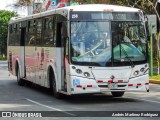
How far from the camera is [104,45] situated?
15.0m

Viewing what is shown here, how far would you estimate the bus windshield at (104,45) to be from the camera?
14.9 m

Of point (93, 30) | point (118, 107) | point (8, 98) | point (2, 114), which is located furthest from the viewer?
point (8, 98)

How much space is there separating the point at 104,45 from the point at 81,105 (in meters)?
1.97

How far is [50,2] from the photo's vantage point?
1519 inches

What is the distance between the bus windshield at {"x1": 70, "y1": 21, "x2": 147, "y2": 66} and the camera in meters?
14.9

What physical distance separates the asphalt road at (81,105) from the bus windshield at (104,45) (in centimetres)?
134

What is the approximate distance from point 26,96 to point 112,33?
4.74 m

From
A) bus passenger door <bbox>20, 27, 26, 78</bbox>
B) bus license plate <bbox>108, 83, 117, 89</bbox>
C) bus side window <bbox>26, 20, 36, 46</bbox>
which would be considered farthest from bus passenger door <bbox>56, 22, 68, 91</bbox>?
bus passenger door <bbox>20, 27, 26, 78</bbox>

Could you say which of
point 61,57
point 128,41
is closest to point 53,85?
point 61,57

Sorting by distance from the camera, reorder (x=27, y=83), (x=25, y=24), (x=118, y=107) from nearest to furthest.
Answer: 1. (x=118, y=107)
2. (x=25, y=24)
3. (x=27, y=83)

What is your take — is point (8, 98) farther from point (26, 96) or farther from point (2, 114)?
point (2, 114)

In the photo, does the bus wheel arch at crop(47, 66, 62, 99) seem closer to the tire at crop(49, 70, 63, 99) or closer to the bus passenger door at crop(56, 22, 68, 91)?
the tire at crop(49, 70, 63, 99)

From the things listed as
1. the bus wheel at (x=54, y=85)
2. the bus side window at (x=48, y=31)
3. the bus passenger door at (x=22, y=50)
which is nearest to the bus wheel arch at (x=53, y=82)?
the bus wheel at (x=54, y=85)

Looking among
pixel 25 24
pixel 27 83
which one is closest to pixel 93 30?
pixel 25 24
